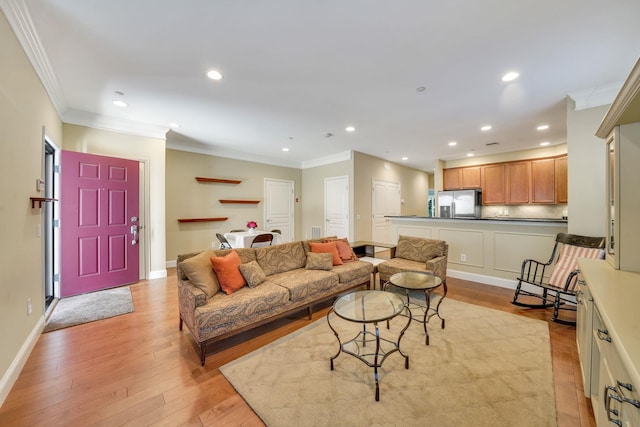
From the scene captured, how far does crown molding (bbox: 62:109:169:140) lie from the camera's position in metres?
3.67

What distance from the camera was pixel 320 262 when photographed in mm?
3336

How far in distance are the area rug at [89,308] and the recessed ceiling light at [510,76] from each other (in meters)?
5.00

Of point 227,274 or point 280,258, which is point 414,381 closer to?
point 227,274

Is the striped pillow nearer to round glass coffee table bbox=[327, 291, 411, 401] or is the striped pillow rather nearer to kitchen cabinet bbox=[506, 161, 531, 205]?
round glass coffee table bbox=[327, 291, 411, 401]

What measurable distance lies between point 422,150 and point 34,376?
6630mm

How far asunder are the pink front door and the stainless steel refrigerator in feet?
21.8

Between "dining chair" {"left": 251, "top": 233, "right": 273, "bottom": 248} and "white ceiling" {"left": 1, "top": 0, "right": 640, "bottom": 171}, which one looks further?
"dining chair" {"left": 251, "top": 233, "right": 273, "bottom": 248}

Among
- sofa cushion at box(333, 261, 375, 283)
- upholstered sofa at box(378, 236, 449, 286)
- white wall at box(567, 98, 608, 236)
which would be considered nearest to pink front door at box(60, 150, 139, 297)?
sofa cushion at box(333, 261, 375, 283)

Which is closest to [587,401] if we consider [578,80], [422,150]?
[578,80]

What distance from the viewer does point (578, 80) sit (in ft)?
8.89

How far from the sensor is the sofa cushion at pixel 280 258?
3139mm

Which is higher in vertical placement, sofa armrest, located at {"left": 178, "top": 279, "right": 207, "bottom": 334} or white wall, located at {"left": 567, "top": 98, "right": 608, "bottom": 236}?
white wall, located at {"left": 567, "top": 98, "right": 608, "bottom": 236}

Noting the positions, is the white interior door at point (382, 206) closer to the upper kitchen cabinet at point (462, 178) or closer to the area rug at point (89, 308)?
the upper kitchen cabinet at point (462, 178)

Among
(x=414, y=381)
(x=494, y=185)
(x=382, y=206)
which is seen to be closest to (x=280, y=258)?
(x=414, y=381)
